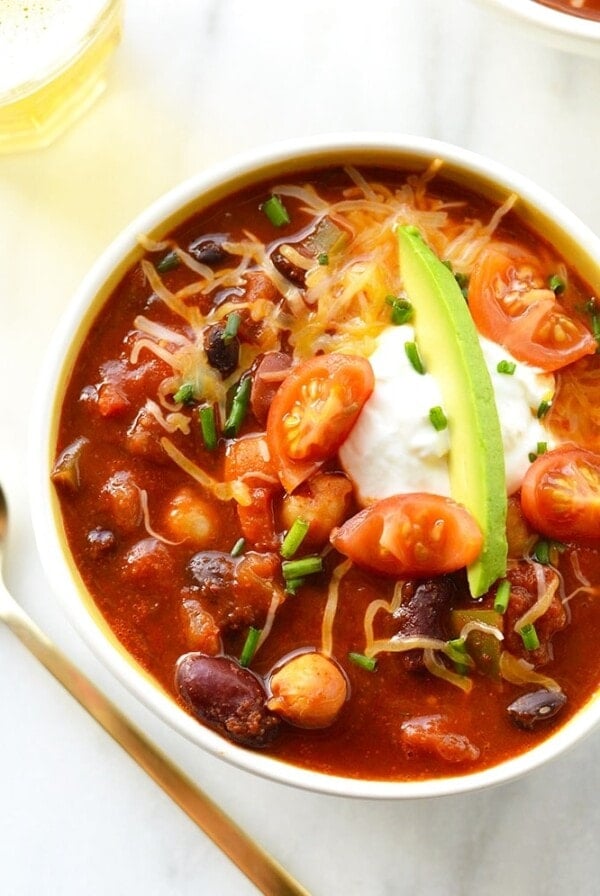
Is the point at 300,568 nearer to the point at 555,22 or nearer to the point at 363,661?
the point at 363,661

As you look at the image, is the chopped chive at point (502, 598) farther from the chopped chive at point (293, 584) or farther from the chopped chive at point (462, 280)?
the chopped chive at point (462, 280)

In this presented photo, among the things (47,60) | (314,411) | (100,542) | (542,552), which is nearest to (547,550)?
(542,552)

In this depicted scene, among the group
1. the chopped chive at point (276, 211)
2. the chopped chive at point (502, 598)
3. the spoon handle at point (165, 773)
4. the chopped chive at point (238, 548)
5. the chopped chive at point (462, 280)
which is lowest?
the spoon handle at point (165, 773)

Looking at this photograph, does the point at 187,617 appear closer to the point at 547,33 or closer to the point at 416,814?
the point at 416,814

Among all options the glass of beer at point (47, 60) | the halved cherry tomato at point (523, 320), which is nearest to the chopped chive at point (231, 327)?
the halved cherry tomato at point (523, 320)

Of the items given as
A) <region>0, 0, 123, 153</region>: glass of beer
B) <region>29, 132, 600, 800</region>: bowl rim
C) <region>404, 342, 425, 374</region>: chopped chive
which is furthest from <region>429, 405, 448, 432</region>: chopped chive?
<region>0, 0, 123, 153</region>: glass of beer

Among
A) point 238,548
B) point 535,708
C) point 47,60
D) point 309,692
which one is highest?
point 47,60

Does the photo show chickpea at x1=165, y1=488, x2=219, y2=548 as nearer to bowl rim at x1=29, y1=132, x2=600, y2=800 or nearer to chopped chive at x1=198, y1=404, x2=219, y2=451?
chopped chive at x1=198, y1=404, x2=219, y2=451

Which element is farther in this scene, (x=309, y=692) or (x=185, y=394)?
(x=185, y=394)
